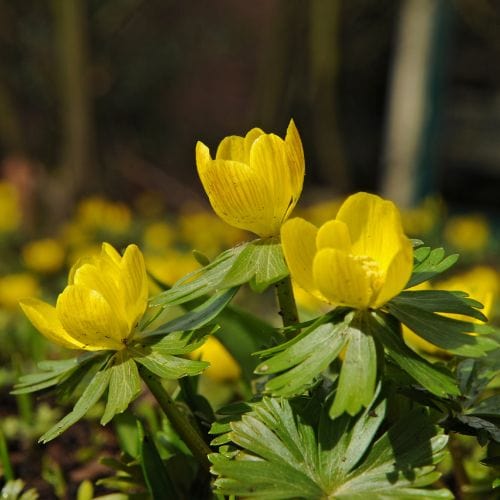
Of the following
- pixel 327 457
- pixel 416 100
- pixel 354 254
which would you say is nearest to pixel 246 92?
pixel 416 100

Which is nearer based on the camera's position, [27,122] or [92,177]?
[92,177]

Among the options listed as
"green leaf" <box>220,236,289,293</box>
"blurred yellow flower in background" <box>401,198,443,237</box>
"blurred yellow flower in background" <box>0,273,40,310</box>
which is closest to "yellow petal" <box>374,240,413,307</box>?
"green leaf" <box>220,236,289,293</box>

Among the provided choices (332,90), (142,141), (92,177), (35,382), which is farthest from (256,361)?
(142,141)

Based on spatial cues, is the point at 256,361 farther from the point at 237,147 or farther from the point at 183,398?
the point at 237,147

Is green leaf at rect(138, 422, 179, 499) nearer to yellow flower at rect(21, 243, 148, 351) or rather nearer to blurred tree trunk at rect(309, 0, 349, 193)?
yellow flower at rect(21, 243, 148, 351)

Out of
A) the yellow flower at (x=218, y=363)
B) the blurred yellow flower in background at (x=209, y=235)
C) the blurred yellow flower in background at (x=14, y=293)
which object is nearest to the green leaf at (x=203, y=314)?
the yellow flower at (x=218, y=363)
